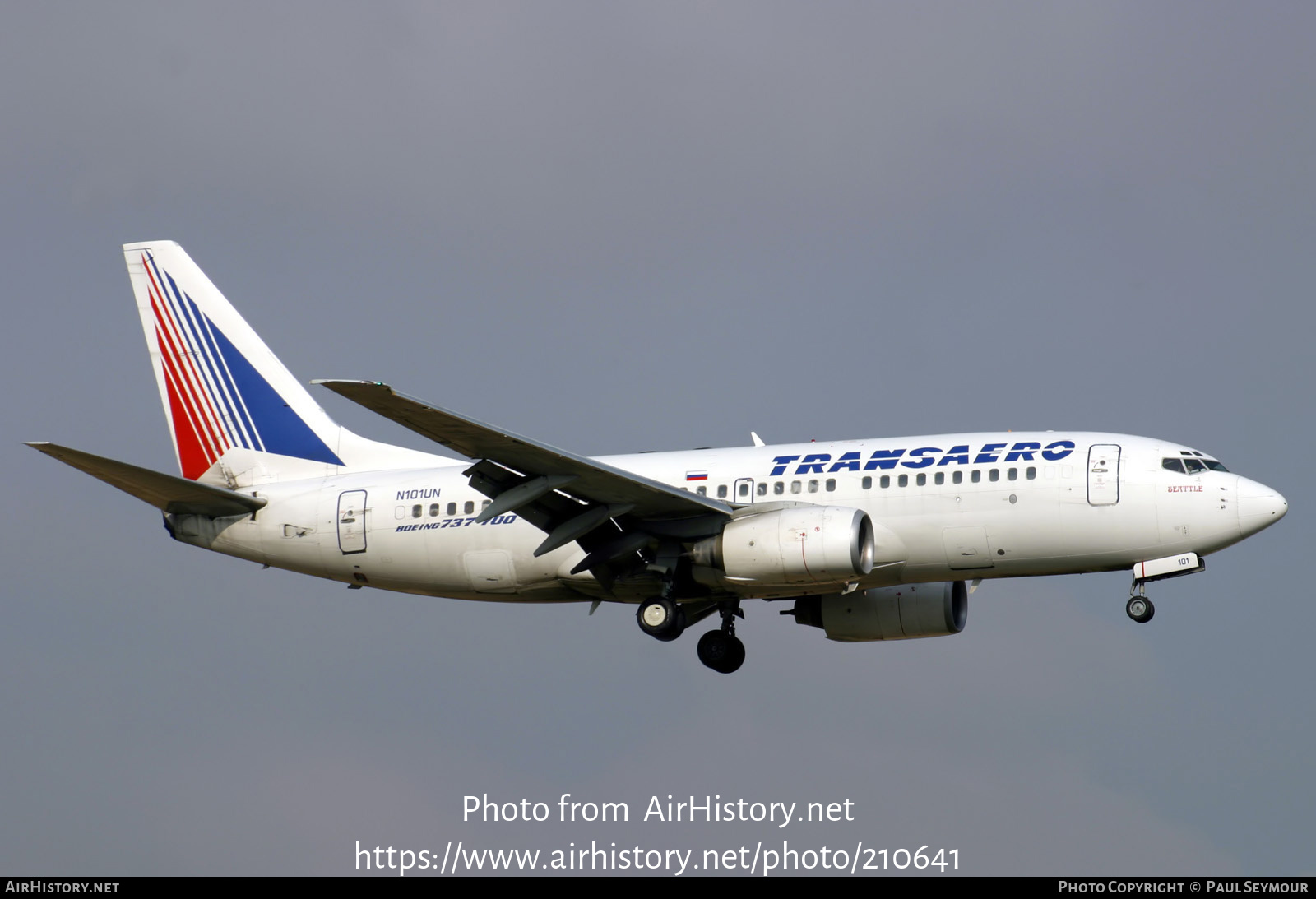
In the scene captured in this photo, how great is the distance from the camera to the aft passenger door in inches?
1373

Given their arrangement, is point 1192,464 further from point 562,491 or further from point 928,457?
point 562,491

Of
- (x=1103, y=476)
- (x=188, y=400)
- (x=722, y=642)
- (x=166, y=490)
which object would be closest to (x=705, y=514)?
(x=722, y=642)

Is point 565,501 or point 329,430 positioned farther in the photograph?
point 329,430

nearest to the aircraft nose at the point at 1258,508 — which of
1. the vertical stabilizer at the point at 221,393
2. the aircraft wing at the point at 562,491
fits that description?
the aircraft wing at the point at 562,491

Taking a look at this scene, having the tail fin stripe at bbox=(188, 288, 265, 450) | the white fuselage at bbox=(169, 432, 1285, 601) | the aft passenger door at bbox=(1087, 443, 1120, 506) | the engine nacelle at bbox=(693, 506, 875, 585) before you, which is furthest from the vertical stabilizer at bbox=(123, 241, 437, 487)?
the aft passenger door at bbox=(1087, 443, 1120, 506)

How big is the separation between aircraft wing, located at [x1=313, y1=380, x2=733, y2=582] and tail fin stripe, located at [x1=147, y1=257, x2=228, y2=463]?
10.3 meters

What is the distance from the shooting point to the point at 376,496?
3909cm

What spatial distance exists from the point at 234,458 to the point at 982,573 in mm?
18682

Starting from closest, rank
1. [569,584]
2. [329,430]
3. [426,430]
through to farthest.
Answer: [426,430] → [569,584] → [329,430]

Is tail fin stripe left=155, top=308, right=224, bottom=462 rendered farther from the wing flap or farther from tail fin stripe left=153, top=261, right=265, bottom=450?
the wing flap

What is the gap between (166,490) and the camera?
126 feet

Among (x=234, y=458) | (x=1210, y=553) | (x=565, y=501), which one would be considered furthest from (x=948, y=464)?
(x=234, y=458)

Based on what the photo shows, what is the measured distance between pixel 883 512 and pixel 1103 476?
4658mm

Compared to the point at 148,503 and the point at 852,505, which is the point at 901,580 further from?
the point at 148,503
